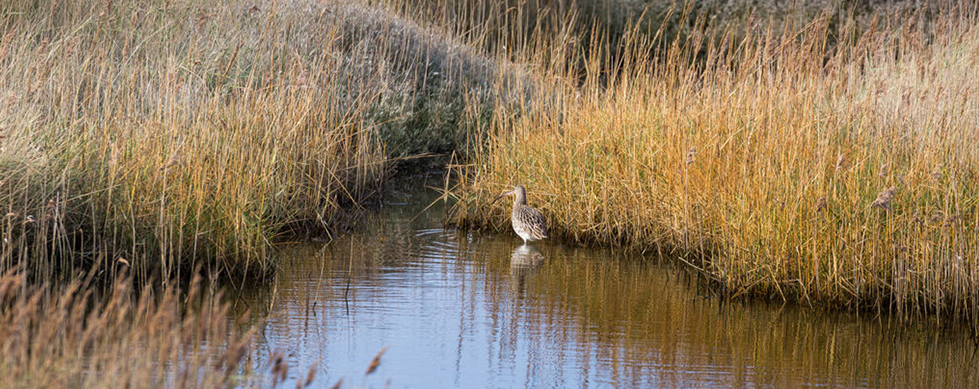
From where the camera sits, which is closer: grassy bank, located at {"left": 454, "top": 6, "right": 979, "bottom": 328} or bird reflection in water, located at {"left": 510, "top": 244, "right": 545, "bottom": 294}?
grassy bank, located at {"left": 454, "top": 6, "right": 979, "bottom": 328}

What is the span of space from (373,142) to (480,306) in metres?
4.51

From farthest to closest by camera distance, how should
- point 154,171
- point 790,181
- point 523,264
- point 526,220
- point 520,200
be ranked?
point 520,200
point 526,220
point 523,264
point 154,171
point 790,181

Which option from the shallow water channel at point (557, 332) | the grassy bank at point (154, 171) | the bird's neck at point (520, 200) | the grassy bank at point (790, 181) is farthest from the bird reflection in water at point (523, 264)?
the grassy bank at point (154, 171)

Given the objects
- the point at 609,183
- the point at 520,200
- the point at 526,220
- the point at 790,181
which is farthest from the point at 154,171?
the point at 790,181

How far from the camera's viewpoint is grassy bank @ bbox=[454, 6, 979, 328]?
222 inches

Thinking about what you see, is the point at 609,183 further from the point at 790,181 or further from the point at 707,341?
the point at 707,341

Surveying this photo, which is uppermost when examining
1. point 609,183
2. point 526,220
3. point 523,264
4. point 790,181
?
point 790,181

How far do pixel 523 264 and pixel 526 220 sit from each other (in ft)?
1.64

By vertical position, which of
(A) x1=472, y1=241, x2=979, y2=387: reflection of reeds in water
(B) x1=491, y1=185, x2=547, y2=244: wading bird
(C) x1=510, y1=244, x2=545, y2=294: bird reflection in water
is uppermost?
(B) x1=491, y1=185, x2=547, y2=244: wading bird

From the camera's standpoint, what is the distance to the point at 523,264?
713 cm

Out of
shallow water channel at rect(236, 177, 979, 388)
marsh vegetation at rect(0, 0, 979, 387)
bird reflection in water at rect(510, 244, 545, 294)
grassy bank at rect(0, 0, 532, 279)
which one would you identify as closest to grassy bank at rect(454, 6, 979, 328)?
marsh vegetation at rect(0, 0, 979, 387)

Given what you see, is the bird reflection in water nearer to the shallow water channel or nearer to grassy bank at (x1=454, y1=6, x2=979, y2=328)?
the shallow water channel

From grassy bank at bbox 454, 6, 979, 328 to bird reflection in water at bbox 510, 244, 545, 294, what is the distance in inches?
17.9

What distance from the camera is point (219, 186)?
20.0 feet
